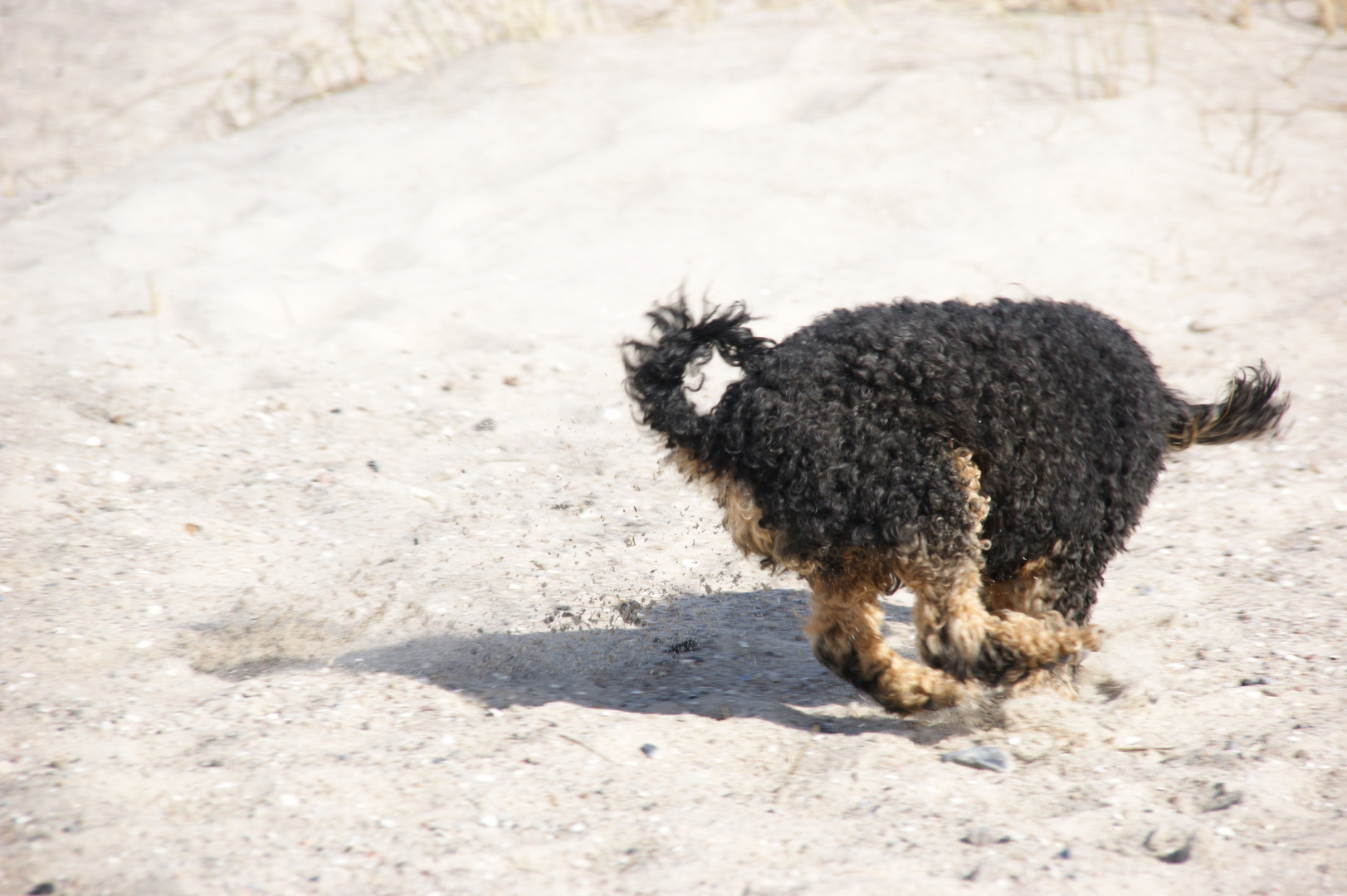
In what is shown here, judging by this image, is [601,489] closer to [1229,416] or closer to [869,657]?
[869,657]

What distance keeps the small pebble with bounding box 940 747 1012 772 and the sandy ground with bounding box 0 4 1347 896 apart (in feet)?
0.14

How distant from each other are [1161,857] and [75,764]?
Answer: 10.8ft

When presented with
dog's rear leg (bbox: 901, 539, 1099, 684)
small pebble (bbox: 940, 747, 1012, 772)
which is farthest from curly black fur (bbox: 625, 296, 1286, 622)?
small pebble (bbox: 940, 747, 1012, 772)

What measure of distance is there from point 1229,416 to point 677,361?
229cm

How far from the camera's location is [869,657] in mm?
3586

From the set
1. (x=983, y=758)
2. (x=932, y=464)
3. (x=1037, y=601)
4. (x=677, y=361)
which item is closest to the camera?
(x=932, y=464)

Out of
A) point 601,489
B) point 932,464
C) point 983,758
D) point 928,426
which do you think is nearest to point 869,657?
point 983,758

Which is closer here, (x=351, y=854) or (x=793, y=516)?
(x=351, y=854)

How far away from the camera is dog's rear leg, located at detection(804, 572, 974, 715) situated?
11.7ft

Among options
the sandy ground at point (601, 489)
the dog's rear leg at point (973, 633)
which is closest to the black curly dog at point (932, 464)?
the dog's rear leg at point (973, 633)

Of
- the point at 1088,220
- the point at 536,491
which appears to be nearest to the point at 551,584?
the point at 536,491

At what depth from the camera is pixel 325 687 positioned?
3764 millimetres

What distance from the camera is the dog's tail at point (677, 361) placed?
11.5 feet

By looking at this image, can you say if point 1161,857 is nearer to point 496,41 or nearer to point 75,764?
point 75,764
